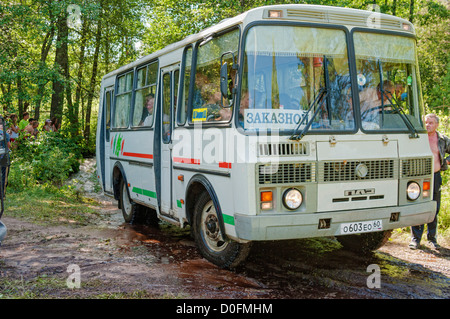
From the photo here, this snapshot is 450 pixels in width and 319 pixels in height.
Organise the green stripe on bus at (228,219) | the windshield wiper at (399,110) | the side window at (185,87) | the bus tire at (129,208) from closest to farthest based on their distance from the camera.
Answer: the green stripe on bus at (228,219) → the windshield wiper at (399,110) → the side window at (185,87) → the bus tire at (129,208)

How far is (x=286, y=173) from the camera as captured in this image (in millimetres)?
5289

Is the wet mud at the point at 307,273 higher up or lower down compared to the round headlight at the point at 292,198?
lower down

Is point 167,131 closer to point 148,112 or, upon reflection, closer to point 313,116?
point 148,112

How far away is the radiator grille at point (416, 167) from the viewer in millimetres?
5914

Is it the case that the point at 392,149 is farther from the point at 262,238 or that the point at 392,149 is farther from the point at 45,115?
the point at 45,115

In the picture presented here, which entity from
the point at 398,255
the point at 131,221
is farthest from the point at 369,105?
the point at 131,221

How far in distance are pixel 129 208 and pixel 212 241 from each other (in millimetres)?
4072

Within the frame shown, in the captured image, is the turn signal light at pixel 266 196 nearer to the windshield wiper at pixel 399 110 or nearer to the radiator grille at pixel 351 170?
the radiator grille at pixel 351 170

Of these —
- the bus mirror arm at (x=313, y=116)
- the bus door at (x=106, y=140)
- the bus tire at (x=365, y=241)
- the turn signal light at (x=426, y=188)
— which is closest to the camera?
the bus mirror arm at (x=313, y=116)

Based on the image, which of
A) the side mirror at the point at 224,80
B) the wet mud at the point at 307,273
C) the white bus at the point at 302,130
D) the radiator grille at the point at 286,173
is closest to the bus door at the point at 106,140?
the wet mud at the point at 307,273

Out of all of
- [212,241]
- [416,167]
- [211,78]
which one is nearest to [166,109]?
[211,78]

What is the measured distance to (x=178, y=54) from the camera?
24.2ft

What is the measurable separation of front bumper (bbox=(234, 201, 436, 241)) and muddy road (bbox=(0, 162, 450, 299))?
2.01 ft

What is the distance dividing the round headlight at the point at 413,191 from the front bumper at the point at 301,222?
21 cm
